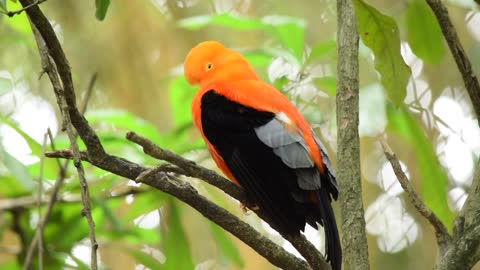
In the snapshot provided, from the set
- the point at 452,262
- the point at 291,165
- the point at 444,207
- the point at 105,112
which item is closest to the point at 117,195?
the point at 105,112

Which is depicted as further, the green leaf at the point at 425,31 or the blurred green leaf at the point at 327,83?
the blurred green leaf at the point at 327,83

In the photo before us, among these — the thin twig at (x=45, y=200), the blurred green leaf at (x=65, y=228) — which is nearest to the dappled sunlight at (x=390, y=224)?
the thin twig at (x=45, y=200)

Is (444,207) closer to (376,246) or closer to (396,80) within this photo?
(396,80)

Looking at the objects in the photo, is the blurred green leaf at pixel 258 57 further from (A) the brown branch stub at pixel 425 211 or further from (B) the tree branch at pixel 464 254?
(B) the tree branch at pixel 464 254

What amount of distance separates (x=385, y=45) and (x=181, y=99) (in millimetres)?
1409

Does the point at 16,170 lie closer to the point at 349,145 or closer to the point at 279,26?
the point at 349,145

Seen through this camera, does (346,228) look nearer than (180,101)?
Yes

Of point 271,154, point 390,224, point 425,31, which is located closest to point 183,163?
point 271,154

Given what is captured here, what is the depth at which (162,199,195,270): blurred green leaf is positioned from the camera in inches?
111

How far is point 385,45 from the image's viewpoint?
6.33 ft

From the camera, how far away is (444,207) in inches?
96.4

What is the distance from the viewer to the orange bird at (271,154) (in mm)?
2035

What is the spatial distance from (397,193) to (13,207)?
206 centimetres

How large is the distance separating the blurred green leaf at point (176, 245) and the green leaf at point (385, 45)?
116 cm
